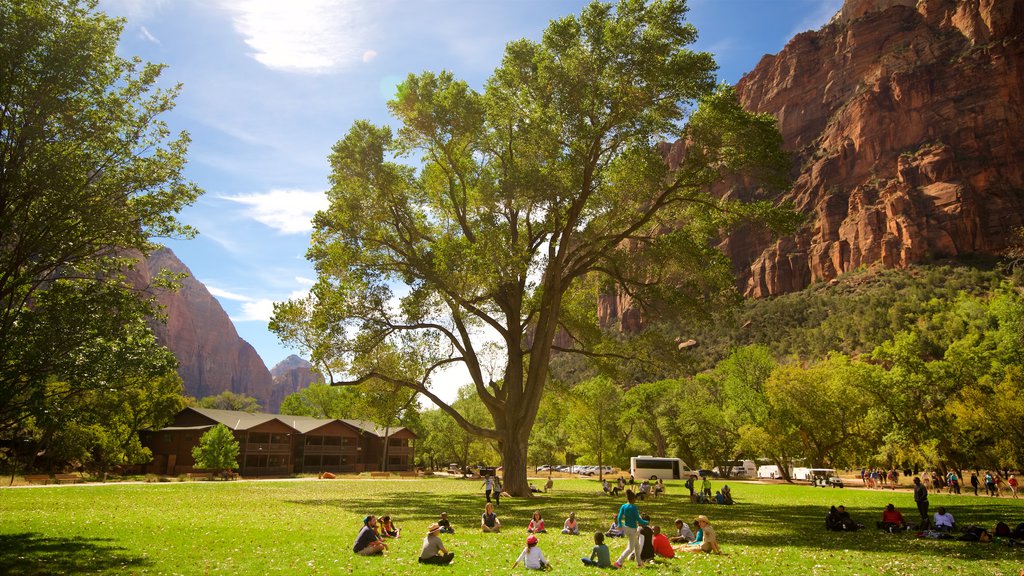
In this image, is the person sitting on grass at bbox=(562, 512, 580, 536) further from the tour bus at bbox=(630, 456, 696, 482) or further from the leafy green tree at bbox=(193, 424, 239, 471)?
the tour bus at bbox=(630, 456, 696, 482)

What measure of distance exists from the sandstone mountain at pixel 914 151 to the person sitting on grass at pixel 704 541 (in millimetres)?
119039

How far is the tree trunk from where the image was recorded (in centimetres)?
2925

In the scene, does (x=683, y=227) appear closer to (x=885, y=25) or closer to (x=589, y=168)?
(x=589, y=168)

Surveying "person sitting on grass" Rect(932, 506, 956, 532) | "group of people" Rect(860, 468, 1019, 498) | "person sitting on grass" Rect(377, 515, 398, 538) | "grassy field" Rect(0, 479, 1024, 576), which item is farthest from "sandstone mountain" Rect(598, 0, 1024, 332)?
"person sitting on grass" Rect(377, 515, 398, 538)

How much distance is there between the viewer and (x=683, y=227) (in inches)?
1124

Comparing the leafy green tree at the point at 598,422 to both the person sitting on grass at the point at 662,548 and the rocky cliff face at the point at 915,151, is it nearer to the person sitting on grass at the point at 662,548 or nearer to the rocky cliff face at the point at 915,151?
the person sitting on grass at the point at 662,548

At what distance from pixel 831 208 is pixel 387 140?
161464mm

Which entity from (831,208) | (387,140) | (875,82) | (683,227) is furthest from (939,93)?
(387,140)

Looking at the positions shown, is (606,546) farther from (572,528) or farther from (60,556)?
(60,556)

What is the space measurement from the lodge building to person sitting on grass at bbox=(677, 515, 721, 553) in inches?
1488

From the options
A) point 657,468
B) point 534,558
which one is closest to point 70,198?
point 534,558

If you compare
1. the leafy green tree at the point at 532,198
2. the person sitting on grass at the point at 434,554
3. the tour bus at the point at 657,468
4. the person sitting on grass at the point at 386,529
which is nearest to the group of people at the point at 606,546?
the person sitting on grass at the point at 434,554

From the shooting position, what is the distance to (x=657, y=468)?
204 feet

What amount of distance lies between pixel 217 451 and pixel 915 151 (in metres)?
171
